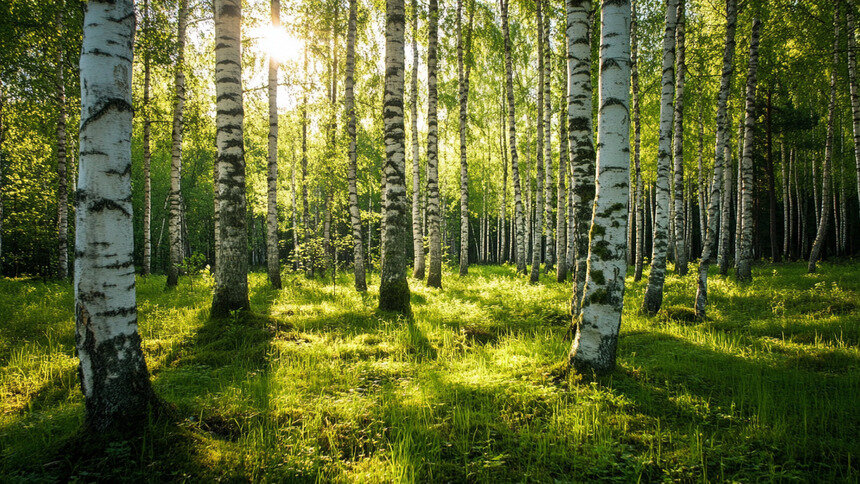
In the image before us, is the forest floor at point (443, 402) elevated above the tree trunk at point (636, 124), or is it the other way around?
the tree trunk at point (636, 124)

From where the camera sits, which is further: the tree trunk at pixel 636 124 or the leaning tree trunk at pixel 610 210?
the tree trunk at pixel 636 124

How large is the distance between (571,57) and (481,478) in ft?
16.5

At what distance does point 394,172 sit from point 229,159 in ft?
9.67

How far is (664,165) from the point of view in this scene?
730cm

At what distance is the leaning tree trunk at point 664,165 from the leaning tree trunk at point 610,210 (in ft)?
13.2

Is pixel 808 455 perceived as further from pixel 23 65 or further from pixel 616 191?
pixel 23 65

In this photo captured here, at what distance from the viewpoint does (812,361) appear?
4406 mm

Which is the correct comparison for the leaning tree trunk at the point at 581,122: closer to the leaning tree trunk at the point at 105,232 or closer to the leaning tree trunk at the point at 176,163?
the leaning tree trunk at the point at 105,232

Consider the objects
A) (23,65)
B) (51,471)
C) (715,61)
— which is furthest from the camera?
(715,61)

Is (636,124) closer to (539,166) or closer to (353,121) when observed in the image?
(539,166)

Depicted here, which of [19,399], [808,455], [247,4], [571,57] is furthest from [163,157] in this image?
[808,455]

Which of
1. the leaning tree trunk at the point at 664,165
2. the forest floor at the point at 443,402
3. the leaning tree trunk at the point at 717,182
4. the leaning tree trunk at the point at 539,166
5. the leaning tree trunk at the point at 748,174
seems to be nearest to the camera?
the forest floor at the point at 443,402

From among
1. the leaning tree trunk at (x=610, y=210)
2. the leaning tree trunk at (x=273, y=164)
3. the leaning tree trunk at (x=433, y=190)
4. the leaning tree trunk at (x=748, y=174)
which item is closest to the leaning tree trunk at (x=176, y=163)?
the leaning tree trunk at (x=273, y=164)

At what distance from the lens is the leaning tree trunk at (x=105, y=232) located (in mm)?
2527
